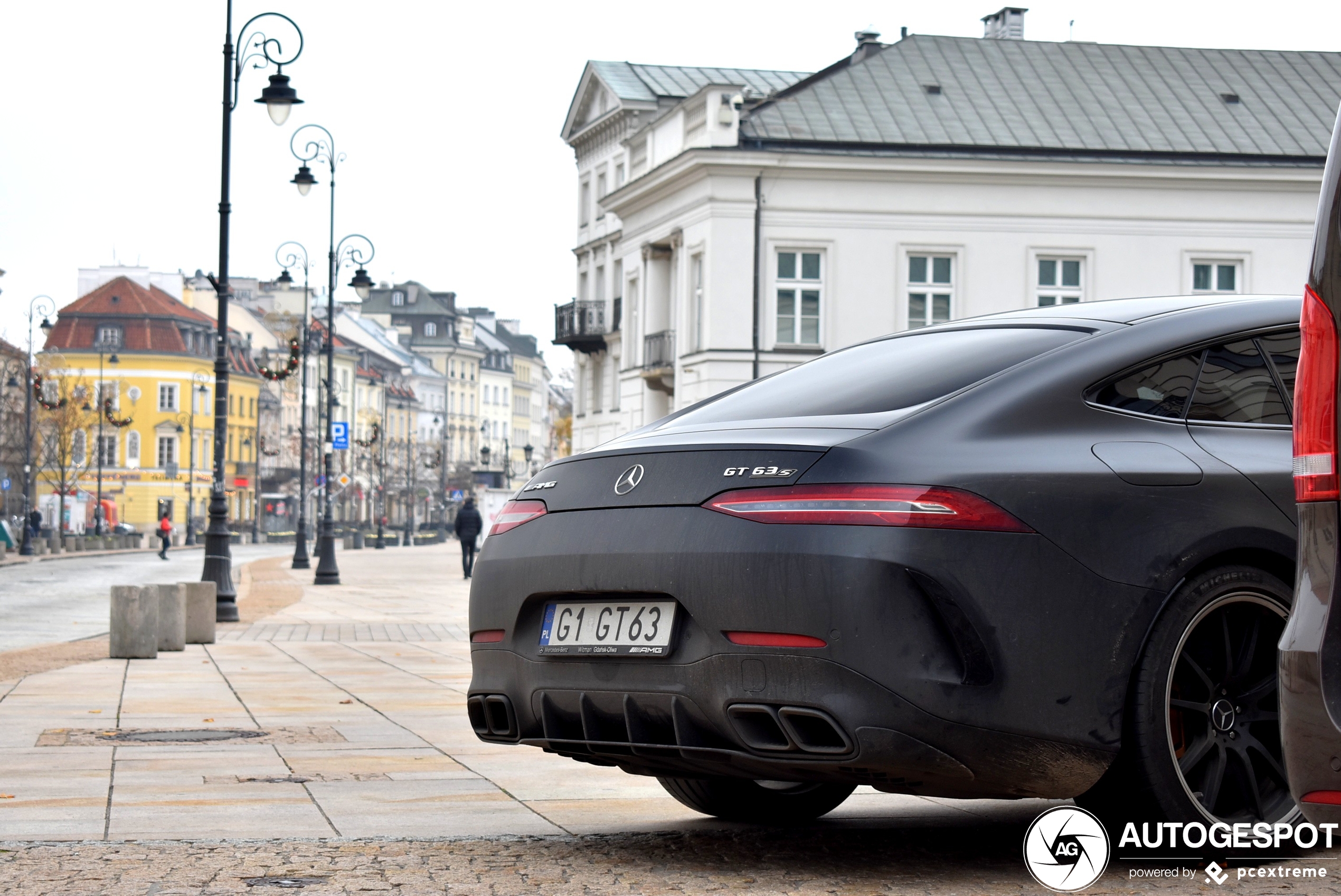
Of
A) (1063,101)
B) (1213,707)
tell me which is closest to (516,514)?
(1213,707)

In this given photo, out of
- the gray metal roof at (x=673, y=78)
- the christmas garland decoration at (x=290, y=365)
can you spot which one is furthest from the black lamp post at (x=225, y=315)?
the gray metal roof at (x=673, y=78)

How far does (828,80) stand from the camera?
50000 mm

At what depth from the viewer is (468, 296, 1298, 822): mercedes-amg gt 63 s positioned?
451 centimetres

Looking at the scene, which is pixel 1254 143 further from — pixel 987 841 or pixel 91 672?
pixel 987 841

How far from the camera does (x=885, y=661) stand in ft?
14.6

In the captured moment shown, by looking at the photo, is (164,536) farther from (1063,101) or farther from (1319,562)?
(1319,562)

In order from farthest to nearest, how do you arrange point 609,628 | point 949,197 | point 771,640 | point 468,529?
point 949,197
point 468,529
point 609,628
point 771,640

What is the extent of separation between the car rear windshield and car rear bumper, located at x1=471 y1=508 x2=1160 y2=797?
0.58m

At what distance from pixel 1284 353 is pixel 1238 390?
0.26 meters

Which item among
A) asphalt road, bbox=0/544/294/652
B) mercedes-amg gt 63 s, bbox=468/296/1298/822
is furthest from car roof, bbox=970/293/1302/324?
asphalt road, bbox=0/544/294/652

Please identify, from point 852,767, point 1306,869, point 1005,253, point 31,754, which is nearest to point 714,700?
point 852,767

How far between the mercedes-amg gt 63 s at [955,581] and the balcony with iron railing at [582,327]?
193ft

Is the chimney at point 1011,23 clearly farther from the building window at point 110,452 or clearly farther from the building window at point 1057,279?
the building window at point 110,452

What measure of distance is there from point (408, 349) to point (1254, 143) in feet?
456
